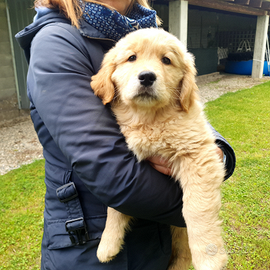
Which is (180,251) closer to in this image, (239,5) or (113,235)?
(113,235)

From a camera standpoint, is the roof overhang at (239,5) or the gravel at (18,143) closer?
the gravel at (18,143)

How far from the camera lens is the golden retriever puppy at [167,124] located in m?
1.49

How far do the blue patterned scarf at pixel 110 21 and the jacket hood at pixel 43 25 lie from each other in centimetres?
4

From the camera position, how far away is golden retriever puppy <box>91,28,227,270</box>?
149 centimetres

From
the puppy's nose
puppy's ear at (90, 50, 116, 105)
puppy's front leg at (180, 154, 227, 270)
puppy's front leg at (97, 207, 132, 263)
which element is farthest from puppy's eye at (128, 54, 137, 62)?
puppy's front leg at (97, 207, 132, 263)

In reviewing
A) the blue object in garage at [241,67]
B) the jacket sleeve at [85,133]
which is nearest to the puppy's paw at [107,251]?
the jacket sleeve at [85,133]

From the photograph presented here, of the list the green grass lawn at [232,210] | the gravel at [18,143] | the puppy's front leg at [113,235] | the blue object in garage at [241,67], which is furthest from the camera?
the blue object in garage at [241,67]

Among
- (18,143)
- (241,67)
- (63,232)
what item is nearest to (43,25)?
(63,232)

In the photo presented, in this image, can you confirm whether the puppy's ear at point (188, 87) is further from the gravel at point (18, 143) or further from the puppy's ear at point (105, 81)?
the gravel at point (18, 143)

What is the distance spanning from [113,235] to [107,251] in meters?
0.15

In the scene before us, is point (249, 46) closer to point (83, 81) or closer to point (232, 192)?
point (232, 192)

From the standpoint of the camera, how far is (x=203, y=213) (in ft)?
→ 4.86

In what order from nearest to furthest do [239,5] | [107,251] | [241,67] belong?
[107,251] → [239,5] → [241,67]

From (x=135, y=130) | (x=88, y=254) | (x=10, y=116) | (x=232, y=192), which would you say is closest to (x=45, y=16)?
(x=135, y=130)
